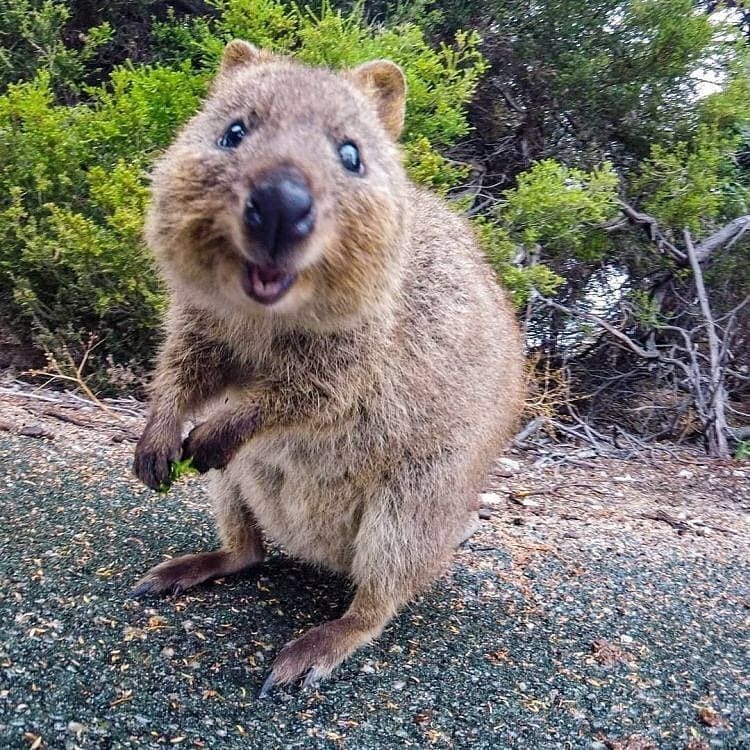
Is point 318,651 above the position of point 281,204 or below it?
below

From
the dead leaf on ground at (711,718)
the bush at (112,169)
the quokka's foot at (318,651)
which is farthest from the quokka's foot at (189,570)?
the bush at (112,169)

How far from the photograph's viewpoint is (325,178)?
2330 millimetres

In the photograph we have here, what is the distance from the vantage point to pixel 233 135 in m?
2.49

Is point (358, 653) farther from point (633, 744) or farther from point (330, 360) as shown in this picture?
point (330, 360)

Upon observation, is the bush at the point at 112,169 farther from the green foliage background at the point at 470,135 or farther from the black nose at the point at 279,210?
the black nose at the point at 279,210

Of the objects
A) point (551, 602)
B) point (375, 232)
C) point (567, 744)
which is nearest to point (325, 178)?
point (375, 232)

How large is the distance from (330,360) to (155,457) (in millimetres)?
761

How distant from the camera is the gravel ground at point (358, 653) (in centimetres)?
242

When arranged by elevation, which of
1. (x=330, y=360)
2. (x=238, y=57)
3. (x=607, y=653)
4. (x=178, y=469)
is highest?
(x=238, y=57)

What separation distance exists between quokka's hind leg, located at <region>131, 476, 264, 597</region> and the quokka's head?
109 centimetres

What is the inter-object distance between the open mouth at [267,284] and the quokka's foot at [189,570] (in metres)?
1.36

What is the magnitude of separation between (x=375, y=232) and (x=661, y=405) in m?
6.25

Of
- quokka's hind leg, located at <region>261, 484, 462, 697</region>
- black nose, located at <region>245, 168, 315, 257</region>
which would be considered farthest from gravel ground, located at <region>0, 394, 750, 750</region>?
black nose, located at <region>245, 168, 315, 257</region>

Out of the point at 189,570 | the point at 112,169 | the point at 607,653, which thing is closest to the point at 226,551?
the point at 189,570
